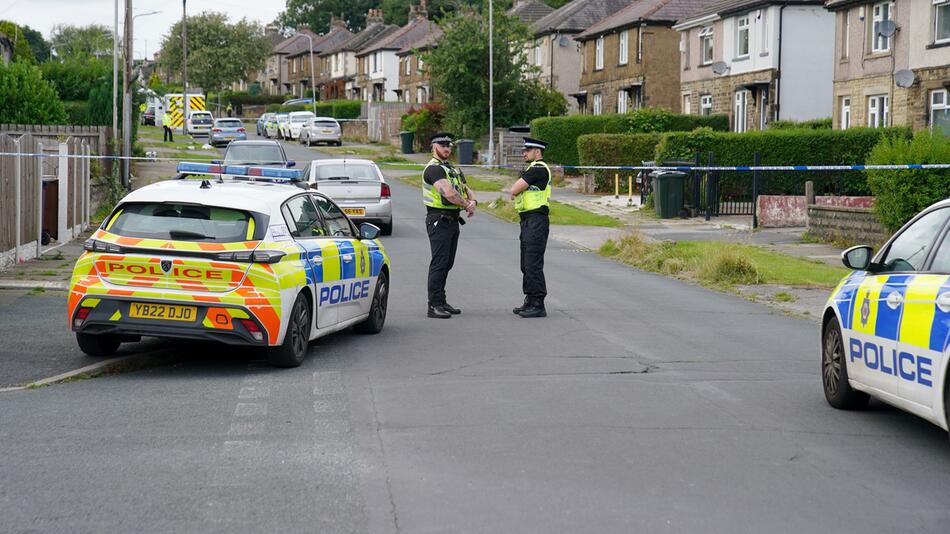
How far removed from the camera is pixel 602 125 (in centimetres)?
4838

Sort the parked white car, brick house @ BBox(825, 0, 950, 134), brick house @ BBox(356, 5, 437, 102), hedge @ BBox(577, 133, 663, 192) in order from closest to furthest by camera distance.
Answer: brick house @ BBox(825, 0, 950, 134) → hedge @ BBox(577, 133, 663, 192) → the parked white car → brick house @ BBox(356, 5, 437, 102)

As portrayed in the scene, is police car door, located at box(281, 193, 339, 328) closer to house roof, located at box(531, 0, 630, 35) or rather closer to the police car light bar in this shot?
the police car light bar

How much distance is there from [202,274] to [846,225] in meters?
16.4

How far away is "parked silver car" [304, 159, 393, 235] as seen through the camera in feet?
83.8

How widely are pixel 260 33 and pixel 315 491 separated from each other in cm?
11233

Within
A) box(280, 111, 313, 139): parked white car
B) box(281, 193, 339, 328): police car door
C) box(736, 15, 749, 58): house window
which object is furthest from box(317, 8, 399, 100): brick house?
box(281, 193, 339, 328): police car door

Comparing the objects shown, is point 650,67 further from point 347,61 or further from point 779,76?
point 347,61

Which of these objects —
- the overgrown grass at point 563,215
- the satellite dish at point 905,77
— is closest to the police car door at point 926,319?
the overgrown grass at point 563,215

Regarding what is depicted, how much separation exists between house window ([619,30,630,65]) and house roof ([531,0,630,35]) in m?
8.44

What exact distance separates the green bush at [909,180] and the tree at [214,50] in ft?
304

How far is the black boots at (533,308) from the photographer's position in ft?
45.4

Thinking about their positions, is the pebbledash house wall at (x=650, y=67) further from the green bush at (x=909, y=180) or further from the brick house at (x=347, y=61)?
the brick house at (x=347, y=61)

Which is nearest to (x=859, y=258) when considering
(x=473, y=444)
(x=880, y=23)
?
(x=473, y=444)

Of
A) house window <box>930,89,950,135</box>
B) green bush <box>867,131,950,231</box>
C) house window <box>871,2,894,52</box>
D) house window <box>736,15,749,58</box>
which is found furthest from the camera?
house window <box>736,15,749,58</box>
